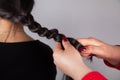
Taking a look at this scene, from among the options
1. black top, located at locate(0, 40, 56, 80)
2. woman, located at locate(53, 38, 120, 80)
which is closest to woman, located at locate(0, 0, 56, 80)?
black top, located at locate(0, 40, 56, 80)

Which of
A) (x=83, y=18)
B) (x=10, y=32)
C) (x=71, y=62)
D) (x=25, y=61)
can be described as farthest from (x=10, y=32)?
(x=83, y=18)

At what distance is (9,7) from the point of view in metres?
0.78

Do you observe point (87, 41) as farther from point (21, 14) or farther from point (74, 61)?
point (21, 14)

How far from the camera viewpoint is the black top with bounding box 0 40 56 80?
0.80 metres

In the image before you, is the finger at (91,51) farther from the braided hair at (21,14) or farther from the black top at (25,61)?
the black top at (25,61)

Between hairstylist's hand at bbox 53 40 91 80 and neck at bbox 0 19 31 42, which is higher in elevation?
neck at bbox 0 19 31 42

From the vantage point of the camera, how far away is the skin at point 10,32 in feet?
2.71

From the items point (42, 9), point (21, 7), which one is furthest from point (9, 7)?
point (42, 9)

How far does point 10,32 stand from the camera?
84 centimetres

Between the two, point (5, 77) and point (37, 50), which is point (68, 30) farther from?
point (5, 77)

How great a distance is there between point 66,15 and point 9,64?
2.28ft

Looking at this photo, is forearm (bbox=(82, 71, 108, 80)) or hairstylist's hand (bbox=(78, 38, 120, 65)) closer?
forearm (bbox=(82, 71, 108, 80))

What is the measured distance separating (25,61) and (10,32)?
0.11m

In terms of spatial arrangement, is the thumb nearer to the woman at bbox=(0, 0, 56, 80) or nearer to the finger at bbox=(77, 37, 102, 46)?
the finger at bbox=(77, 37, 102, 46)
